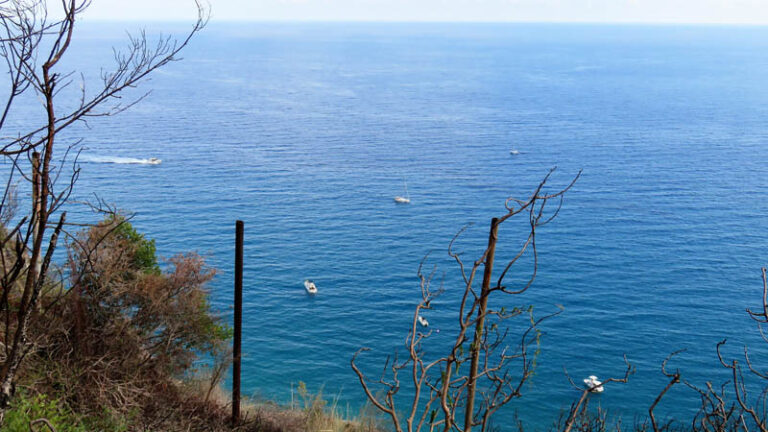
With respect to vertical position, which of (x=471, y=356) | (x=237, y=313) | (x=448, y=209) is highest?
(x=471, y=356)

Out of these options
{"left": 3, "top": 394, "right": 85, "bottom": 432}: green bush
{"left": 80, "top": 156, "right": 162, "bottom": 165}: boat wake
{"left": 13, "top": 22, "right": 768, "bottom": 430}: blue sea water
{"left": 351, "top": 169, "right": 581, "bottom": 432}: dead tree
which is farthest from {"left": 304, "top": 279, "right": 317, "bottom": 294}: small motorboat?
{"left": 80, "top": 156, "right": 162, "bottom": 165}: boat wake

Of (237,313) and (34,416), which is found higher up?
(237,313)

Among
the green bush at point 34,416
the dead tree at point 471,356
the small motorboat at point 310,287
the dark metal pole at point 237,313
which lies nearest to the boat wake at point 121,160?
the small motorboat at point 310,287

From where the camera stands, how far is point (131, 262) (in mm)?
15422

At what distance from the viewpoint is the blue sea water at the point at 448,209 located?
3109cm

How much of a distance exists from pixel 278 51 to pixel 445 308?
5826 inches

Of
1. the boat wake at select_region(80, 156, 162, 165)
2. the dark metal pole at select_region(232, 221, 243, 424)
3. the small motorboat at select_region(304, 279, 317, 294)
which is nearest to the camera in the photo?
the dark metal pole at select_region(232, 221, 243, 424)

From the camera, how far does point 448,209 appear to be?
48906mm

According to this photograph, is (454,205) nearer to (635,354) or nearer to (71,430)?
(635,354)

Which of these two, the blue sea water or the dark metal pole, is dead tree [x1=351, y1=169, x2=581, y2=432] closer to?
the blue sea water

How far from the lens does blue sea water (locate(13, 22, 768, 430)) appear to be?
102ft

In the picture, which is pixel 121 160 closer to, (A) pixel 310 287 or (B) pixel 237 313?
(A) pixel 310 287

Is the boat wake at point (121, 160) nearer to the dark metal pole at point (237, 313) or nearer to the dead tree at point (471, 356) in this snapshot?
the dark metal pole at point (237, 313)

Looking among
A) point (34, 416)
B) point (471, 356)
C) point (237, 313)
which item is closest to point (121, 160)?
point (237, 313)
